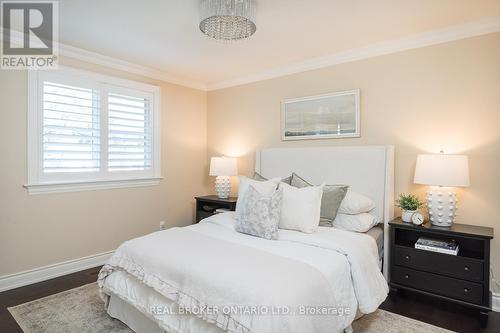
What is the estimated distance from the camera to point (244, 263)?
1.80 m

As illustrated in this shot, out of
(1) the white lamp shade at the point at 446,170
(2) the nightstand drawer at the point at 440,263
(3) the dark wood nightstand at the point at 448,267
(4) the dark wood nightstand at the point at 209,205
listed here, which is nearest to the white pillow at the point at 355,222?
(3) the dark wood nightstand at the point at 448,267

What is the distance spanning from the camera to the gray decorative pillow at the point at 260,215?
2385 millimetres

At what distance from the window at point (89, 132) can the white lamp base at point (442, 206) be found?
3243 millimetres

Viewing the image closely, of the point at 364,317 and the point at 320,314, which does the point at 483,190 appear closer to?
the point at 364,317

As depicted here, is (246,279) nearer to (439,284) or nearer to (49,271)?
(439,284)

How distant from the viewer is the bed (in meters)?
1.50

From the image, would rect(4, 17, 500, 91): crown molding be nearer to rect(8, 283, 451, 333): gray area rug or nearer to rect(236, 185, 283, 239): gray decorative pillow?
rect(236, 185, 283, 239): gray decorative pillow

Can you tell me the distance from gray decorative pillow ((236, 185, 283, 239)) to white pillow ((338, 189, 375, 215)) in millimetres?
687

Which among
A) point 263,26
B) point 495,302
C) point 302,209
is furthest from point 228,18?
point 495,302

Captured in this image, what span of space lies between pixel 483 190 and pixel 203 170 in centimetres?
355

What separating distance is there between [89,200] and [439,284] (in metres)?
3.61

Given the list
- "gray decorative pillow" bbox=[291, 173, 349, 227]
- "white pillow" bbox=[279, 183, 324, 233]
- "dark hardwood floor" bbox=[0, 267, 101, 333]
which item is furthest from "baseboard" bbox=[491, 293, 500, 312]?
"dark hardwood floor" bbox=[0, 267, 101, 333]

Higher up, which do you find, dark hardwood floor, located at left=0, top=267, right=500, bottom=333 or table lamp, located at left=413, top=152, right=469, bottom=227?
table lamp, located at left=413, top=152, right=469, bottom=227

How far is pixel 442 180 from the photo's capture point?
249cm
